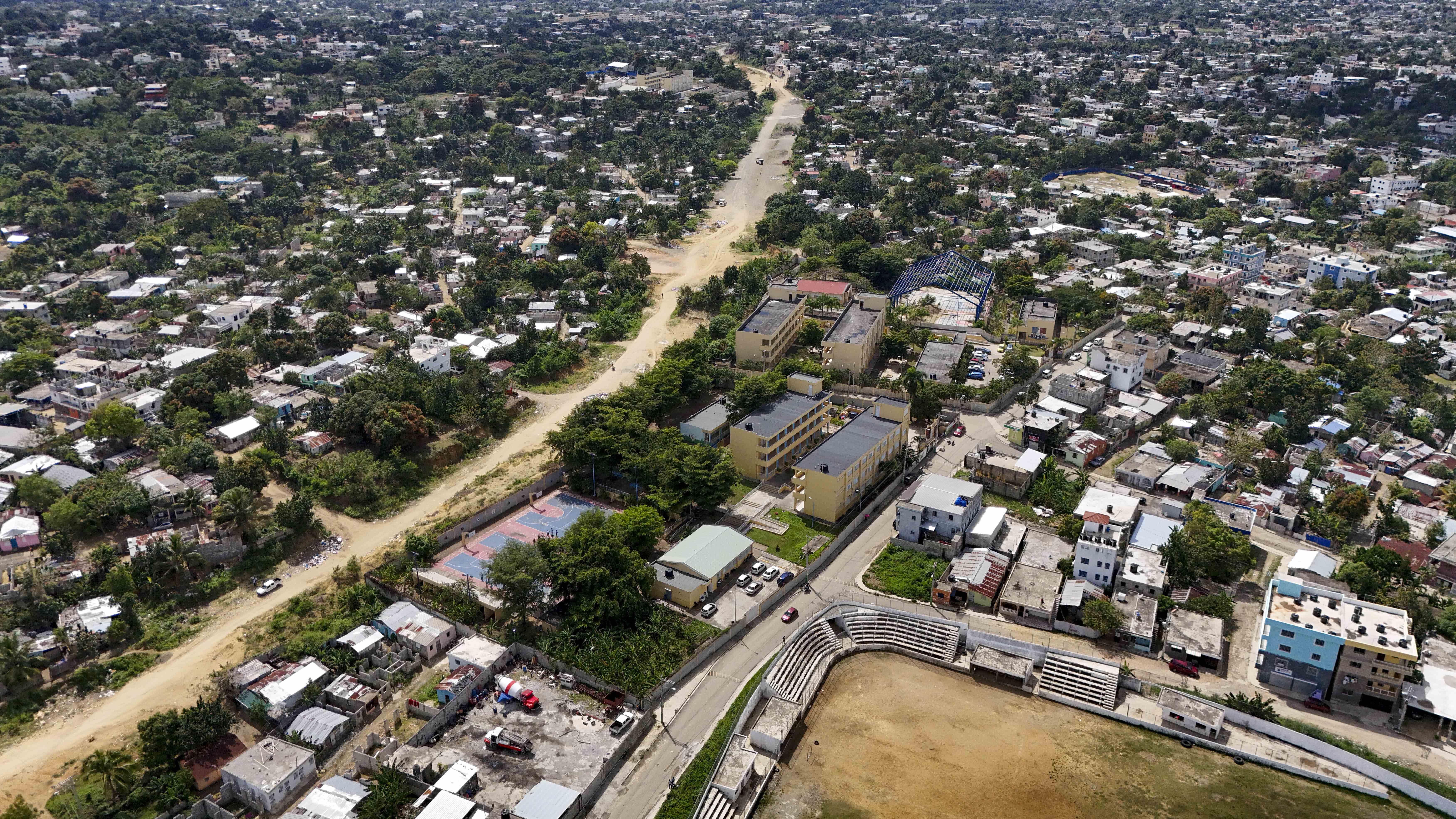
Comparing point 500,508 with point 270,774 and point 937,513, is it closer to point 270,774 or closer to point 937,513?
point 270,774

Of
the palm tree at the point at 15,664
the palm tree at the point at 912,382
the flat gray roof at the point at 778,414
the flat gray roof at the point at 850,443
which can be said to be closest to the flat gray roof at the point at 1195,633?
the flat gray roof at the point at 850,443

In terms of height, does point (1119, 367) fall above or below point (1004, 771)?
above

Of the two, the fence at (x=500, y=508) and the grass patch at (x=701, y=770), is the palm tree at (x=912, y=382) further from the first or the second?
the grass patch at (x=701, y=770)

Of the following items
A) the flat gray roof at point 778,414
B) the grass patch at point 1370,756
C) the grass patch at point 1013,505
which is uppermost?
the flat gray roof at point 778,414

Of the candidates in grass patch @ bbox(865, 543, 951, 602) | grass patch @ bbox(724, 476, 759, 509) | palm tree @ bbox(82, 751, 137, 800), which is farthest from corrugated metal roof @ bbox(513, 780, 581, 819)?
grass patch @ bbox(724, 476, 759, 509)

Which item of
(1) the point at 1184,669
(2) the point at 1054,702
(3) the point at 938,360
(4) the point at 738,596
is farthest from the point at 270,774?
(3) the point at 938,360

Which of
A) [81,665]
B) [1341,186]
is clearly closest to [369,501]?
[81,665]

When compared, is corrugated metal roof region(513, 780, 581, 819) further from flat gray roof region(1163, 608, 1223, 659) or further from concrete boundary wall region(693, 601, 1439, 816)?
flat gray roof region(1163, 608, 1223, 659)
